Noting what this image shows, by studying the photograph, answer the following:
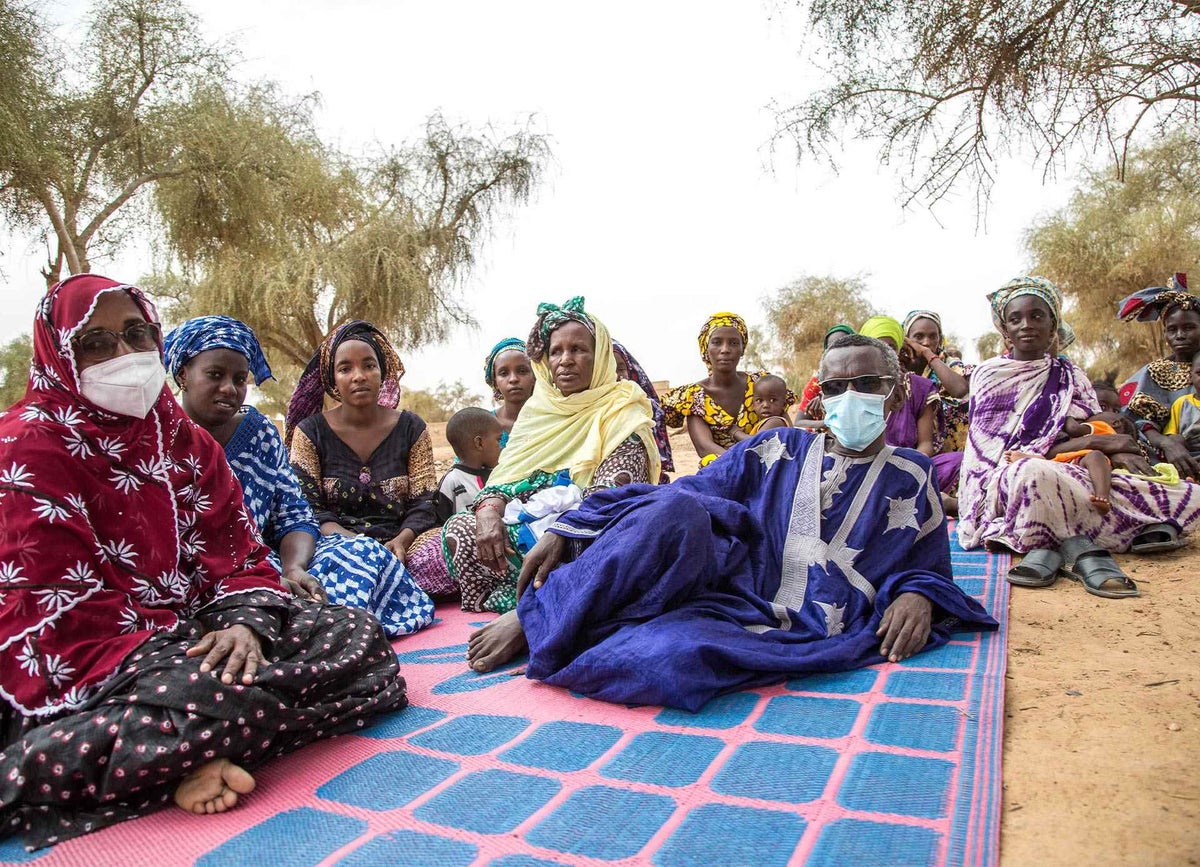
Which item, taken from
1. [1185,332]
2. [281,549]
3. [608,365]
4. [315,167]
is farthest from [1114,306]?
[281,549]

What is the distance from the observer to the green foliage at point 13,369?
27.9 metres

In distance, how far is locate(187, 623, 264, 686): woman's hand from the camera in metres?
2.31

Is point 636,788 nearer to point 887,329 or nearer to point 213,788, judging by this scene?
point 213,788

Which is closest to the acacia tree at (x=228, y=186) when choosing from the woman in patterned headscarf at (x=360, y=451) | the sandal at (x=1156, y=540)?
the woman in patterned headscarf at (x=360, y=451)

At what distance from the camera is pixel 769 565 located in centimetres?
336

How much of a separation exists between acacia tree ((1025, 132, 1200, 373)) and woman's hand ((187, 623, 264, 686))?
21.4 m

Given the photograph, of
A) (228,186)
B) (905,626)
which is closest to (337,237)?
(228,186)

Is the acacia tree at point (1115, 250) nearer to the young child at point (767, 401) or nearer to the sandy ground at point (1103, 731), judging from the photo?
the young child at point (767, 401)

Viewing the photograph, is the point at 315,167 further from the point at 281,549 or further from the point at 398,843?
the point at 398,843

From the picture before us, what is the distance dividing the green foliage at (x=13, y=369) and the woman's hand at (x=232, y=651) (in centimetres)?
3027

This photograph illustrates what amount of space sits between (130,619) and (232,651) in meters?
0.35

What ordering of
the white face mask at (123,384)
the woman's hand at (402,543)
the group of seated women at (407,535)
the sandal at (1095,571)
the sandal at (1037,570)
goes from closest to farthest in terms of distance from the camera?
the group of seated women at (407,535) → the white face mask at (123,384) → the sandal at (1095,571) → the sandal at (1037,570) → the woman's hand at (402,543)

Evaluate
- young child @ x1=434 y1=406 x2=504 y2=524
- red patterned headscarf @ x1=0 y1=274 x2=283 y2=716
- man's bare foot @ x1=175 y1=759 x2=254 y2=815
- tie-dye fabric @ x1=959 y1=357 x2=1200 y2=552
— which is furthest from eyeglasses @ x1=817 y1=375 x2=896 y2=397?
young child @ x1=434 y1=406 x2=504 y2=524

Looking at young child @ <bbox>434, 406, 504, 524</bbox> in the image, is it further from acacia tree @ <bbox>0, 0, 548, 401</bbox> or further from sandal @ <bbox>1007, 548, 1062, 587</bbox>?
acacia tree @ <bbox>0, 0, 548, 401</bbox>
